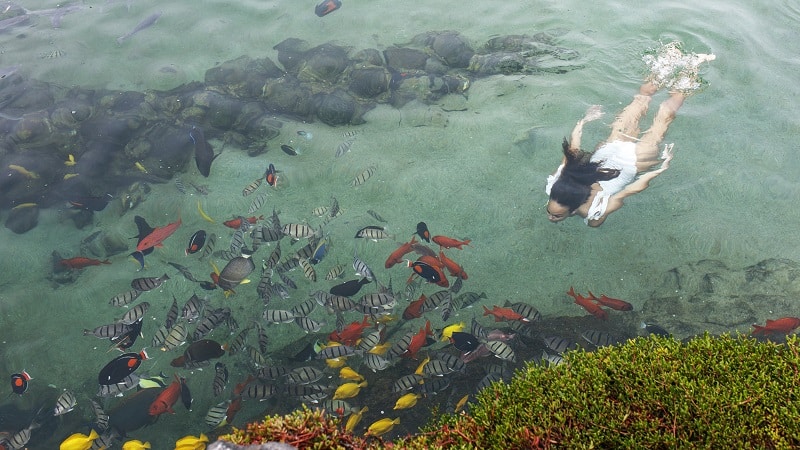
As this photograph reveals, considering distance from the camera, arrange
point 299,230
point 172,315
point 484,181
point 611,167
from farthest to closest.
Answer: point 484,181 < point 611,167 < point 299,230 < point 172,315

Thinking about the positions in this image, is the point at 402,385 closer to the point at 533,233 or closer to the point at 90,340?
the point at 533,233

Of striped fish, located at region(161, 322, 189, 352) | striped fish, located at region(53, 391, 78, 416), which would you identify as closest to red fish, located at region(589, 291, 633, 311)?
striped fish, located at region(161, 322, 189, 352)

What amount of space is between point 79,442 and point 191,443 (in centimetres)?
138

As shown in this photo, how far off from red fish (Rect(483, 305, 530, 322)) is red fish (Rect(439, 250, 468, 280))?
56cm

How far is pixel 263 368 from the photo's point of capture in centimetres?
630

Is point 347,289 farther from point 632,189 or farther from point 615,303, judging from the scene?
point 632,189

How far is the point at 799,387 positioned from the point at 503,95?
744cm

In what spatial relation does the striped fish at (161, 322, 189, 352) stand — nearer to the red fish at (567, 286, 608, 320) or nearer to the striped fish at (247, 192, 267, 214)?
the striped fish at (247, 192, 267, 214)

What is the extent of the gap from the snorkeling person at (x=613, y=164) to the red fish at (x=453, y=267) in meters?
1.84

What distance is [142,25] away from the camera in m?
12.4

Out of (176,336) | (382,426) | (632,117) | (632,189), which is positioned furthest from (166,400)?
(632,117)

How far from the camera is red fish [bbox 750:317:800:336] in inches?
226

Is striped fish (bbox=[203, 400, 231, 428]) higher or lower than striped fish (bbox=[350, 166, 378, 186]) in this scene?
lower

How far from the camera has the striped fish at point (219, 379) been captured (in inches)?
241
